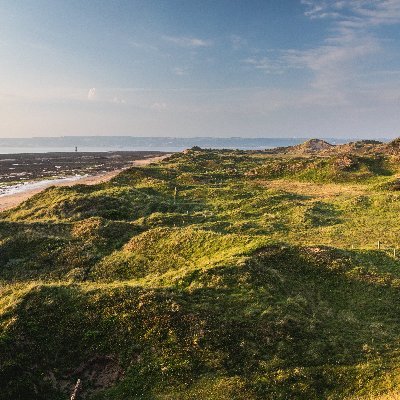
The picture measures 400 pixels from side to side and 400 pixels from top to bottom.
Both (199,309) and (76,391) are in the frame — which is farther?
(199,309)

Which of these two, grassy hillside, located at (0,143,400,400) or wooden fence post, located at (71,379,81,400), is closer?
wooden fence post, located at (71,379,81,400)

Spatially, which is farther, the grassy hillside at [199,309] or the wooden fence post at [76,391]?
the grassy hillside at [199,309]

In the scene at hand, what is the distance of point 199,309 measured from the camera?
19.4 meters

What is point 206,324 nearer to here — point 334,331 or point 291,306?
point 291,306

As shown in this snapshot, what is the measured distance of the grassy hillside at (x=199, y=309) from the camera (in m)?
15.6

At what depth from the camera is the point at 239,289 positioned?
70.3 ft

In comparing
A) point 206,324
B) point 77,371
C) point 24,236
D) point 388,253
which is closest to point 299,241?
point 388,253

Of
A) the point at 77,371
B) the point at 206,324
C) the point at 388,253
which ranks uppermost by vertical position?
the point at 388,253

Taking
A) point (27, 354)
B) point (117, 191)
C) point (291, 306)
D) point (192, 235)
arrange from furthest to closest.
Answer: point (117, 191)
point (192, 235)
point (291, 306)
point (27, 354)

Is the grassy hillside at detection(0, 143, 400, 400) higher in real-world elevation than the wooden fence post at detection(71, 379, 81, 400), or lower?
higher

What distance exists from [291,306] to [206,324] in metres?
5.08

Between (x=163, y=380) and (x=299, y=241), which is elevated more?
(x=299, y=241)

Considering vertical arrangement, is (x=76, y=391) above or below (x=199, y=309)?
below

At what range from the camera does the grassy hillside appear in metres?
15.6
